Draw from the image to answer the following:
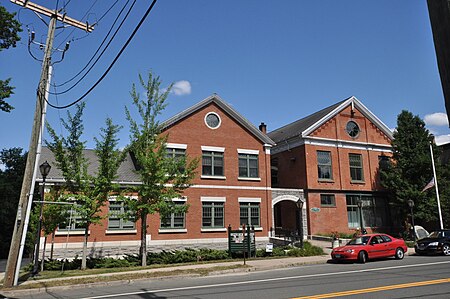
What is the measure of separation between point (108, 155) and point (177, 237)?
865 centimetres

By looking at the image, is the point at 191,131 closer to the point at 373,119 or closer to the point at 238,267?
the point at 238,267

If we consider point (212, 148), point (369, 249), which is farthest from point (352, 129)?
point (369, 249)

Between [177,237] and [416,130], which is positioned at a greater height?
[416,130]

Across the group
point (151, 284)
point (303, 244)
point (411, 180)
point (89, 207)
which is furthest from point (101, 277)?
point (411, 180)

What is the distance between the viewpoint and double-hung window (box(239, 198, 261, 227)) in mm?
27141

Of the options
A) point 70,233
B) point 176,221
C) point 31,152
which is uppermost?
point 31,152

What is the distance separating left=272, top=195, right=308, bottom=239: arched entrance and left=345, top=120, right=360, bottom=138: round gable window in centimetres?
847

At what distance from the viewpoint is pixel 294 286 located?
11461mm

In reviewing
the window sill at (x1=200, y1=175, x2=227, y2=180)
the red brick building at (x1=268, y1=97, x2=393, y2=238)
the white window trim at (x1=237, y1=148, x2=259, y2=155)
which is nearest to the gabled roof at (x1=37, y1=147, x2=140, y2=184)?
the window sill at (x1=200, y1=175, x2=227, y2=180)

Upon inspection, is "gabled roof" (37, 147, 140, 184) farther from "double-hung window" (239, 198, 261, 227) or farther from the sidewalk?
"double-hung window" (239, 198, 261, 227)

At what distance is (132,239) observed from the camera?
76.0 ft

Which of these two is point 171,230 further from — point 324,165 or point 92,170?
point 324,165

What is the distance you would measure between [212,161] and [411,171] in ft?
57.6

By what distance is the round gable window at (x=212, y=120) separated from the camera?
27641 mm
